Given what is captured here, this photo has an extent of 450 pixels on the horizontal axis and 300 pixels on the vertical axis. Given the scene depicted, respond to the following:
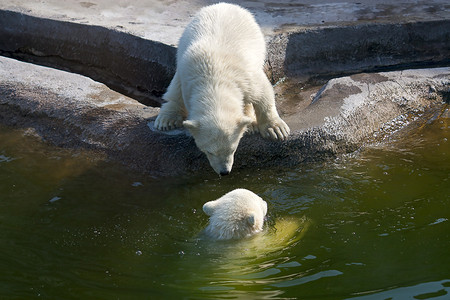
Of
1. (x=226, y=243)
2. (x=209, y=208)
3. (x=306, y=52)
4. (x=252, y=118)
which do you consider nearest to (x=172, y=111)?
(x=252, y=118)

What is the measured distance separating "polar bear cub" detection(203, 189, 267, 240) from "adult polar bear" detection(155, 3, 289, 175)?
41 cm

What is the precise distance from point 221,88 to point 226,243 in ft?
3.89

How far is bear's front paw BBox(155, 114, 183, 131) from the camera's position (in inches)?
195

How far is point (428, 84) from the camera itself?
5.70 metres

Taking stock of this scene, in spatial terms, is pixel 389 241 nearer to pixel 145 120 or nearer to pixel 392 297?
pixel 392 297

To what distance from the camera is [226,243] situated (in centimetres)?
369

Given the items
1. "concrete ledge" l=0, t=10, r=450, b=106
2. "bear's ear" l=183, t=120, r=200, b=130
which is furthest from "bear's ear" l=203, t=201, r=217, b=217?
"concrete ledge" l=0, t=10, r=450, b=106

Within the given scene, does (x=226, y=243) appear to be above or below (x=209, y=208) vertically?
below

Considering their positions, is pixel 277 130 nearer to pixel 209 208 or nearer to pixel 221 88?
pixel 221 88

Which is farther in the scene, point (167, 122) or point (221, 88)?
point (167, 122)

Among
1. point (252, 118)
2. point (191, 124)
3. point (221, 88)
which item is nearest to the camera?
point (191, 124)

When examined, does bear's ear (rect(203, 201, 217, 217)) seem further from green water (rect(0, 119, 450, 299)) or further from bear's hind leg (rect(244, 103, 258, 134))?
bear's hind leg (rect(244, 103, 258, 134))

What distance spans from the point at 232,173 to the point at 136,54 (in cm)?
247

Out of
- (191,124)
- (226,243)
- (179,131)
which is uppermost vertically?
(191,124)
